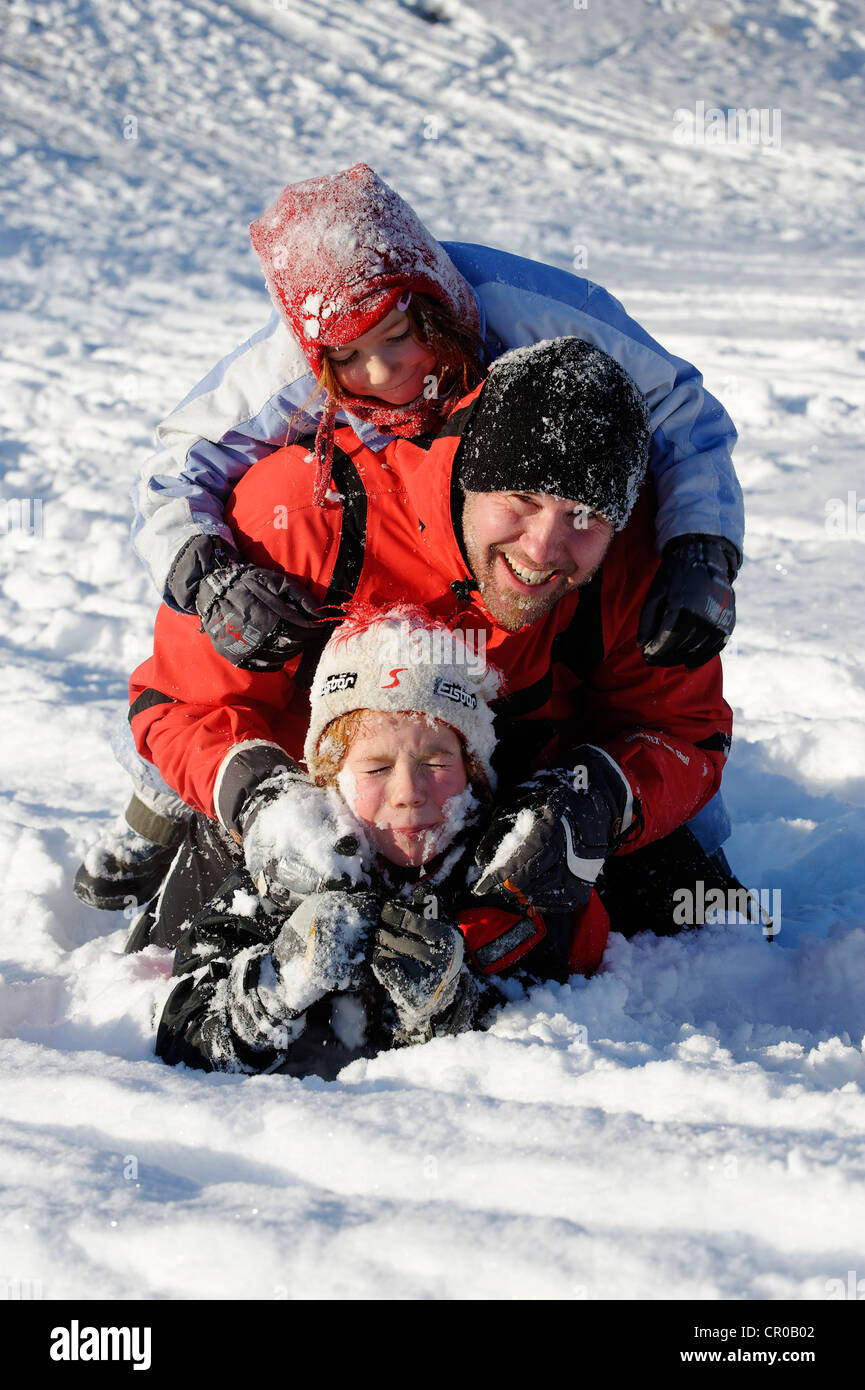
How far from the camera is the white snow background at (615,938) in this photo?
1.46 m

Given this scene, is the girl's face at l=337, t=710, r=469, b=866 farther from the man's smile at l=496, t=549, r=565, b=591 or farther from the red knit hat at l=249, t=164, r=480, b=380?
the red knit hat at l=249, t=164, r=480, b=380

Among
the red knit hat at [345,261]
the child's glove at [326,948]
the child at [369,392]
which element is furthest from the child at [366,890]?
the red knit hat at [345,261]

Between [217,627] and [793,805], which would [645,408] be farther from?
[793,805]

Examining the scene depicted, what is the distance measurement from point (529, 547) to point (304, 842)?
2.26ft

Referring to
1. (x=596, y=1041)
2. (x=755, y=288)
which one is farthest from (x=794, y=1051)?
(x=755, y=288)

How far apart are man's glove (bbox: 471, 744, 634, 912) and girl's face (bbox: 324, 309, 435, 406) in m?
0.85

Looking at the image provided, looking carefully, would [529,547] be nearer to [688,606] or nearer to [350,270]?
[688,606]

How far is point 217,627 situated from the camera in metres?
2.23

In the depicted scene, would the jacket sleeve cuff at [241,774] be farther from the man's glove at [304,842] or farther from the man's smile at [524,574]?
the man's smile at [524,574]

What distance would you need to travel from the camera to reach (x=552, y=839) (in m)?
2.08

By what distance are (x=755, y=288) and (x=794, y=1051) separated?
659cm

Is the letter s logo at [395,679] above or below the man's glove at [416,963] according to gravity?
above

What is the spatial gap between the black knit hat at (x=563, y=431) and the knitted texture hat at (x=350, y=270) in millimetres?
254
